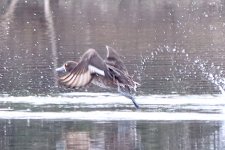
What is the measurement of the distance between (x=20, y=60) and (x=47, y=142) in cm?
941

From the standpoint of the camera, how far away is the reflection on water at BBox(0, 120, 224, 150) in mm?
11289

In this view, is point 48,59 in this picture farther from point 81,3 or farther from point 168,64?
point 81,3

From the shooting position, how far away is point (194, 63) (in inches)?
791

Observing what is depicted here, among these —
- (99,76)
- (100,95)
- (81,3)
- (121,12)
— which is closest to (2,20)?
(121,12)

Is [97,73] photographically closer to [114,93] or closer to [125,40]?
[114,93]

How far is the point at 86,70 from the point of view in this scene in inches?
512

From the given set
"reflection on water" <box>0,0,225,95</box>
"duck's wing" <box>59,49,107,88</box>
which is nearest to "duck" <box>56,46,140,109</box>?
"duck's wing" <box>59,49,107,88</box>

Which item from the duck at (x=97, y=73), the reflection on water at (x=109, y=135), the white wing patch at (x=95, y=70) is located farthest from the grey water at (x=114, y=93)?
the white wing patch at (x=95, y=70)

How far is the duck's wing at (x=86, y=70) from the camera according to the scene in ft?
42.3

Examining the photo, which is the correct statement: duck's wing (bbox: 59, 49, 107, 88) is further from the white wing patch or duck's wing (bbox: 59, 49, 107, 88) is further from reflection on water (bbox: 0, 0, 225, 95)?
reflection on water (bbox: 0, 0, 225, 95)

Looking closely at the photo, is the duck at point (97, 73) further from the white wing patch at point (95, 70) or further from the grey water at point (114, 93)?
the grey water at point (114, 93)

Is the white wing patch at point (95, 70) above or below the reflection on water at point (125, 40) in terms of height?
below

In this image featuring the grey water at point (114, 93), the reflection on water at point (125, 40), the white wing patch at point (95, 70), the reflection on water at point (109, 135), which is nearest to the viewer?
the reflection on water at point (109, 135)

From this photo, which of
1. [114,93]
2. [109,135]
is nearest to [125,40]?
[114,93]
